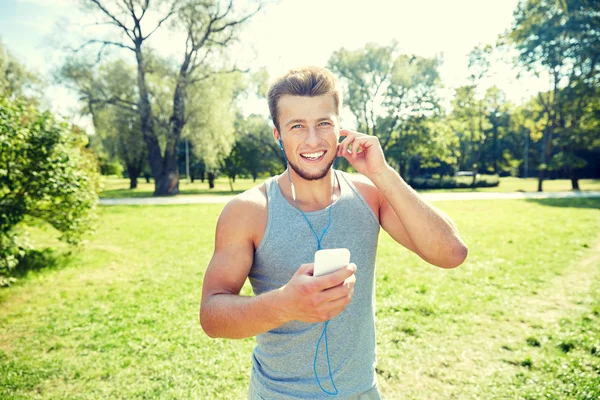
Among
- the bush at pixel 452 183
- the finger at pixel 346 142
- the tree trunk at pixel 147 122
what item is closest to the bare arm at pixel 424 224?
the finger at pixel 346 142

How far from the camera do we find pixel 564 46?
2367 centimetres

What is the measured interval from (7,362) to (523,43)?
30.0 meters

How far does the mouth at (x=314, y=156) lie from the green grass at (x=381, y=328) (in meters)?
2.86

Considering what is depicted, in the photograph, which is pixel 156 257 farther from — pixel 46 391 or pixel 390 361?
pixel 390 361

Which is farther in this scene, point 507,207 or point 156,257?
point 507,207

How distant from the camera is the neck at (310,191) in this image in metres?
1.93

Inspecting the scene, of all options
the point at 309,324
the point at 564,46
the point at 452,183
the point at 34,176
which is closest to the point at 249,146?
the point at 452,183

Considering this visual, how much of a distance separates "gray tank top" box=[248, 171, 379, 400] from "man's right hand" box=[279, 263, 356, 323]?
0.45m

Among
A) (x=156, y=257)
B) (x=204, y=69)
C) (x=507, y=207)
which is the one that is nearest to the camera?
(x=156, y=257)

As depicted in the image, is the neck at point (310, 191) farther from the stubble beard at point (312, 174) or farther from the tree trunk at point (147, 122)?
the tree trunk at point (147, 122)

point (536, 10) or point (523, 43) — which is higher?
point (536, 10)

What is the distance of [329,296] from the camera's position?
1166 mm

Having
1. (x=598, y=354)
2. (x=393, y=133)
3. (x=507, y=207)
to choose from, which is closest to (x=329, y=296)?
(x=598, y=354)

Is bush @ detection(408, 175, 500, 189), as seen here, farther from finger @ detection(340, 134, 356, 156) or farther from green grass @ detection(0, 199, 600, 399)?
finger @ detection(340, 134, 356, 156)
